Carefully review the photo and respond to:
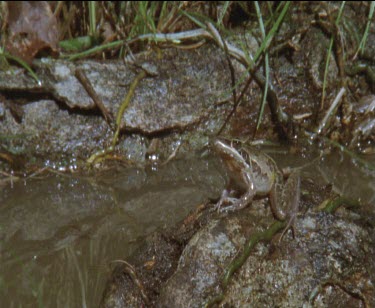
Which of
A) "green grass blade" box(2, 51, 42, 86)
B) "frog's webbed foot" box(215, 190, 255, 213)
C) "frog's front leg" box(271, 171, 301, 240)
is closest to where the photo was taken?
"frog's front leg" box(271, 171, 301, 240)

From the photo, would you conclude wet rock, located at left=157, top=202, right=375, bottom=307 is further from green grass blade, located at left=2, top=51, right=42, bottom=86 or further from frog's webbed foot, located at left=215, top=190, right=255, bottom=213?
green grass blade, located at left=2, top=51, right=42, bottom=86

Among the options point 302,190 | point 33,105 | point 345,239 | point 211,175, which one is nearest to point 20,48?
point 33,105

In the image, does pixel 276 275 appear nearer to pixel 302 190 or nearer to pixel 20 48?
pixel 302 190

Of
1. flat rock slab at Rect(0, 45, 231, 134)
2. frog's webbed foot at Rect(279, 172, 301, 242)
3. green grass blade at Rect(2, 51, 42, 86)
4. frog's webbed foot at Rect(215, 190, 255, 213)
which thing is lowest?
flat rock slab at Rect(0, 45, 231, 134)

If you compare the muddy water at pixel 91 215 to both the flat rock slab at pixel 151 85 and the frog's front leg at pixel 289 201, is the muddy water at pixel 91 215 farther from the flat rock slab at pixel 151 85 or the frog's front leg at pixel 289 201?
the frog's front leg at pixel 289 201

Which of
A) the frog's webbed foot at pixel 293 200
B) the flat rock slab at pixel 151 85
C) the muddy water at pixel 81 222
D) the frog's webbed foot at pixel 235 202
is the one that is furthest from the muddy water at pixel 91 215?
the frog's webbed foot at pixel 235 202

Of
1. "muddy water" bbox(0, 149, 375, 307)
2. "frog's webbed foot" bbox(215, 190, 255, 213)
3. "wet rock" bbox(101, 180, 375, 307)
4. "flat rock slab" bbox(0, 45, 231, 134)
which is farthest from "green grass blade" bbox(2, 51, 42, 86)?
"wet rock" bbox(101, 180, 375, 307)

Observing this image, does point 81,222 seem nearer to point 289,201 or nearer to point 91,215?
point 91,215
